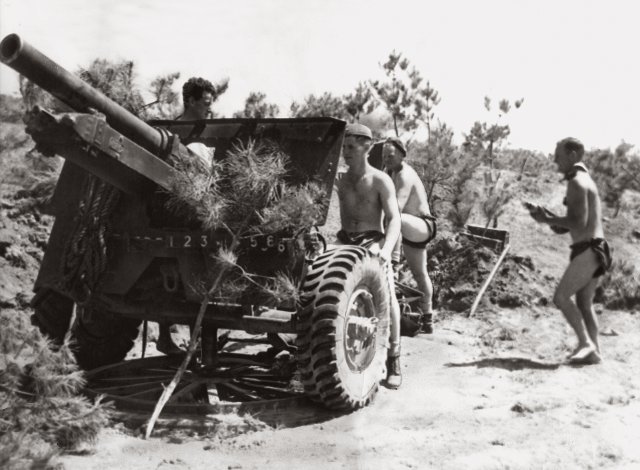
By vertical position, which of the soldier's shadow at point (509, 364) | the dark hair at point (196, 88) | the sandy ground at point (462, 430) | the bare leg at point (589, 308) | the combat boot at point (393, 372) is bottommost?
the sandy ground at point (462, 430)

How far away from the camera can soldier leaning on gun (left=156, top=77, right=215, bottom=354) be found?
6.19m

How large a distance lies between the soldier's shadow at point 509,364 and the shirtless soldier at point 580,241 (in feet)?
0.71

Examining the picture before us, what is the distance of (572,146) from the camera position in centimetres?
642

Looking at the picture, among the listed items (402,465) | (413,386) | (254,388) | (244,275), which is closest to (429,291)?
(413,386)

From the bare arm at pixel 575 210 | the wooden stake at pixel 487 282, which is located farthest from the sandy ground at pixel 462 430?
the wooden stake at pixel 487 282

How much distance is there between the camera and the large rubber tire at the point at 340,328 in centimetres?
494

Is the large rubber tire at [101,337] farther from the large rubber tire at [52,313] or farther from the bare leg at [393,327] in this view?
the bare leg at [393,327]

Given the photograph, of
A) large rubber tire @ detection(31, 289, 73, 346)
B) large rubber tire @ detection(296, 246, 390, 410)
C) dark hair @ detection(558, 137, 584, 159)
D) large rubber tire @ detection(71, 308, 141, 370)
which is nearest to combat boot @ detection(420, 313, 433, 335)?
dark hair @ detection(558, 137, 584, 159)

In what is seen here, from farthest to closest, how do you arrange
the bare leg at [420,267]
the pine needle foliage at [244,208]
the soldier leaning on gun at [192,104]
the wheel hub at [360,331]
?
the bare leg at [420,267] → the soldier leaning on gun at [192,104] → the wheel hub at [360,331] → the pine needle foliage at [244,208]

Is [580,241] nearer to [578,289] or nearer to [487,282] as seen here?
[578,289]

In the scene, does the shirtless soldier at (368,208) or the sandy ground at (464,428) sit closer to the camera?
the sandy ground at (464,428)

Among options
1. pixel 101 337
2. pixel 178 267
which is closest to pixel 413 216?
pixel 178 267

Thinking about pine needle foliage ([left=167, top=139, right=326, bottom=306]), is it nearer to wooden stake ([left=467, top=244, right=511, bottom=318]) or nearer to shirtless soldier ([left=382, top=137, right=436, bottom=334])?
shirtless soldier ([left=382, top=137, right=436, bottom=334])

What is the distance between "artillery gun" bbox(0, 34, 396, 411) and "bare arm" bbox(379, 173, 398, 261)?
0.68 ft
